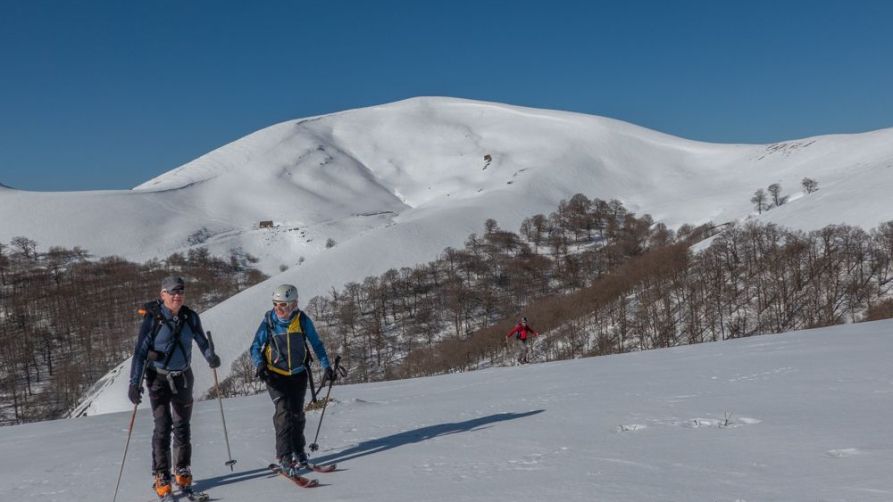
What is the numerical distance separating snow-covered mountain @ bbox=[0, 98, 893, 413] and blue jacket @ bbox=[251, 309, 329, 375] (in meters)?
62.5

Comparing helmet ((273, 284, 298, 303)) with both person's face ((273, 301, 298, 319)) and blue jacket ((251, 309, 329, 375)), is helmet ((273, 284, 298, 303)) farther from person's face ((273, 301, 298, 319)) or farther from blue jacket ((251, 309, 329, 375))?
blue jacket ((251, 309, 329, 375))

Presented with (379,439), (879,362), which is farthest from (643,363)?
(379,439)

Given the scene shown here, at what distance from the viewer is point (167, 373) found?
6.73 m

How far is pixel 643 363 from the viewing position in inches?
Result: 629

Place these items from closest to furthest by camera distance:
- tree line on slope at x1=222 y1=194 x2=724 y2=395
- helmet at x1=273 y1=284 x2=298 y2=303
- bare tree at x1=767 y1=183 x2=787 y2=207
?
1. helmet at x1=273 y1=284 x2=298 y2=303
2. tree line on slope at x1=222 y1=194 x2=724 y2=395
3. bare tree at x1=767 y1=183 x2=787 y2=207

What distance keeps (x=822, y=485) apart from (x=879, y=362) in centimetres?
842

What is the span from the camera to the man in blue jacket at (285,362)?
23.5 feet

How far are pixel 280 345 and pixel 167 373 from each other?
1214 mm

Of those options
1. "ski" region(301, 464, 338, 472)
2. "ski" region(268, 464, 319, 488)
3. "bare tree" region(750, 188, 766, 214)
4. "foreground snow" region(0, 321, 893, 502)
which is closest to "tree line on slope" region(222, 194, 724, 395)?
"bare tree" region(750, 188, 766, 214)

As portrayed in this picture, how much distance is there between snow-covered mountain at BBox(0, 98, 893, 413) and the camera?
293 ft

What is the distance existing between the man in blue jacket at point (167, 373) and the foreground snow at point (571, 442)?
529 mm

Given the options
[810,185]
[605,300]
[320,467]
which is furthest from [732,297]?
[810,185]

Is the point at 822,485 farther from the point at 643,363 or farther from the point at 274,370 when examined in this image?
the point at 643,363

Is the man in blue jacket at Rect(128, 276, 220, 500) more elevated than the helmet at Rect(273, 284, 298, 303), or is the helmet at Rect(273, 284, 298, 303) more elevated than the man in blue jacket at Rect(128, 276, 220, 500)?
the helmet at Rect(273, 284, 298, 303)
